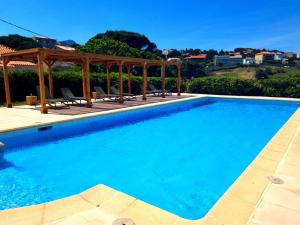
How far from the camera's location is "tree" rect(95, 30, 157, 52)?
190ft

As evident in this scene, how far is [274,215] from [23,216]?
311 cm

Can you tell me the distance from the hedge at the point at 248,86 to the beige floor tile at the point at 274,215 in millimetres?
18817

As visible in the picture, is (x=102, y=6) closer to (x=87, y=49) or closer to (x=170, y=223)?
(x=87, y=49)

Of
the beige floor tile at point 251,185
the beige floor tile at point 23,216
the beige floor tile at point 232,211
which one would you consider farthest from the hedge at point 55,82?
the beige floor tile at point 232,211

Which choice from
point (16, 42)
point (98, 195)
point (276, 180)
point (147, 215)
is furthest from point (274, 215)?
point (16, 42)

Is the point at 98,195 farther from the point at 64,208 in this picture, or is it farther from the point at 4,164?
the point at 4,164

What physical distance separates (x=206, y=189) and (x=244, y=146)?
3199 millimetres

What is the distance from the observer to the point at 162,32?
140 ft

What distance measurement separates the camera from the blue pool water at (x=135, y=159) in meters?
4.30

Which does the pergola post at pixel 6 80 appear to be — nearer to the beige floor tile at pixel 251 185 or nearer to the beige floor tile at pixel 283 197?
the beige floor tile at pixel 251 185

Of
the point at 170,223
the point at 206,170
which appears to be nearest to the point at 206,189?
the point at 206,170

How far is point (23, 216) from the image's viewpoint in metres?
2.92

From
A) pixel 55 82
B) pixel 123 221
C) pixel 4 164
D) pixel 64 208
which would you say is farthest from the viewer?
pixel 55 82

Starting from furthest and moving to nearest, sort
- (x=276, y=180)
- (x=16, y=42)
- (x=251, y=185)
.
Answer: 1. (x=16, y=42)
2. (x=276, y=180)
3. (x=251, y=185)
